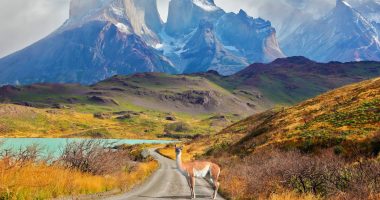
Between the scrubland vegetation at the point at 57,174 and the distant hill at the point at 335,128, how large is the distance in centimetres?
2357

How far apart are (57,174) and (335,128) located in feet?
134

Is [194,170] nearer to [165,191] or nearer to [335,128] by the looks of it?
[165,191]

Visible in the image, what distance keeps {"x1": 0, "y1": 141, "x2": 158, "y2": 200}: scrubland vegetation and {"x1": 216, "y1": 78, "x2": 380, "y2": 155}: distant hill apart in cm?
2357

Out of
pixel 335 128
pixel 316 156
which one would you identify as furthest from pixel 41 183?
pixel 335 128

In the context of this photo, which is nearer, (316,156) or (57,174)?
(57,174)

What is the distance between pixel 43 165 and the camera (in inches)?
1067

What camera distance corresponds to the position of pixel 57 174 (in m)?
26.0

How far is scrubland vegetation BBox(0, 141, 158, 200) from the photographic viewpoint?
20873mm

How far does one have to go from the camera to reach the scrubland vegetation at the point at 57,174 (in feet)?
68.5

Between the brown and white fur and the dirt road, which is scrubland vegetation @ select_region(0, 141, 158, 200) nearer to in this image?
the dirt road

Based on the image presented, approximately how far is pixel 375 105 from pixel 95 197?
48.3 metres

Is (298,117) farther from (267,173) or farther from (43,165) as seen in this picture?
(43,165)

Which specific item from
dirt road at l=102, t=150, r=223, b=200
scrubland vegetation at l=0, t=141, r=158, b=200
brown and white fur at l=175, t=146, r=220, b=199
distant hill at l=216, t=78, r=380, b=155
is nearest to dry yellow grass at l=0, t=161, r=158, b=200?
scrubland vegetation at l=0, t=141, r=158, b=200

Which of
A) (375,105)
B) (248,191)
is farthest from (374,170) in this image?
(375,105)
